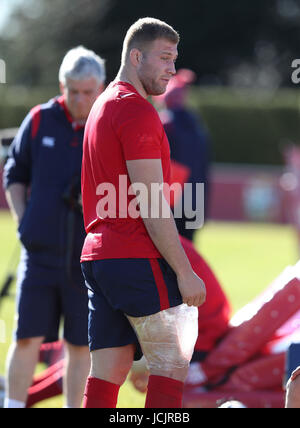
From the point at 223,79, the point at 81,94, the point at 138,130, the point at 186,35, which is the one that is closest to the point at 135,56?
the point at 138,130

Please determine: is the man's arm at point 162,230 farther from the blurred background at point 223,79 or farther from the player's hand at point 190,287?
the blurred background at point 223,79

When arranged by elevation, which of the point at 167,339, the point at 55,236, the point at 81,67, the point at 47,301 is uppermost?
the point at 81,67

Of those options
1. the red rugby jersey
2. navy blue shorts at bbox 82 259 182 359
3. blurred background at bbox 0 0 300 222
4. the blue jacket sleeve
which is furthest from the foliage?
navy blue shorts at bbox 82 259 182 359

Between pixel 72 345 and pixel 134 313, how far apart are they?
4.43 ft

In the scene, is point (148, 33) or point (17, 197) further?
point (17, 197)

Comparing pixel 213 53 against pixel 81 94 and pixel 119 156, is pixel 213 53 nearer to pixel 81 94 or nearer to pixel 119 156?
pixel 81 94

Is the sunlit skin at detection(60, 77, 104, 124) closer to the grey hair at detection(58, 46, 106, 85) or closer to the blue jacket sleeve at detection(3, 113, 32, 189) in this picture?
the grey hair at detection(58, 46, 106, 85)

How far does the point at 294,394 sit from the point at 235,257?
424 inches

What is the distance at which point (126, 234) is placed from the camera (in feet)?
10.6

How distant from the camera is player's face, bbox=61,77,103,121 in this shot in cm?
439

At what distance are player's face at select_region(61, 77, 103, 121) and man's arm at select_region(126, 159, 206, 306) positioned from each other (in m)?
1.32

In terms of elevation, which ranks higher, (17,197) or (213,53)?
(213,53)

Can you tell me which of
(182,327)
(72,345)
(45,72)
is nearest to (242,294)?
(72,345)

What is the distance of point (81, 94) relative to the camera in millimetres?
4422
